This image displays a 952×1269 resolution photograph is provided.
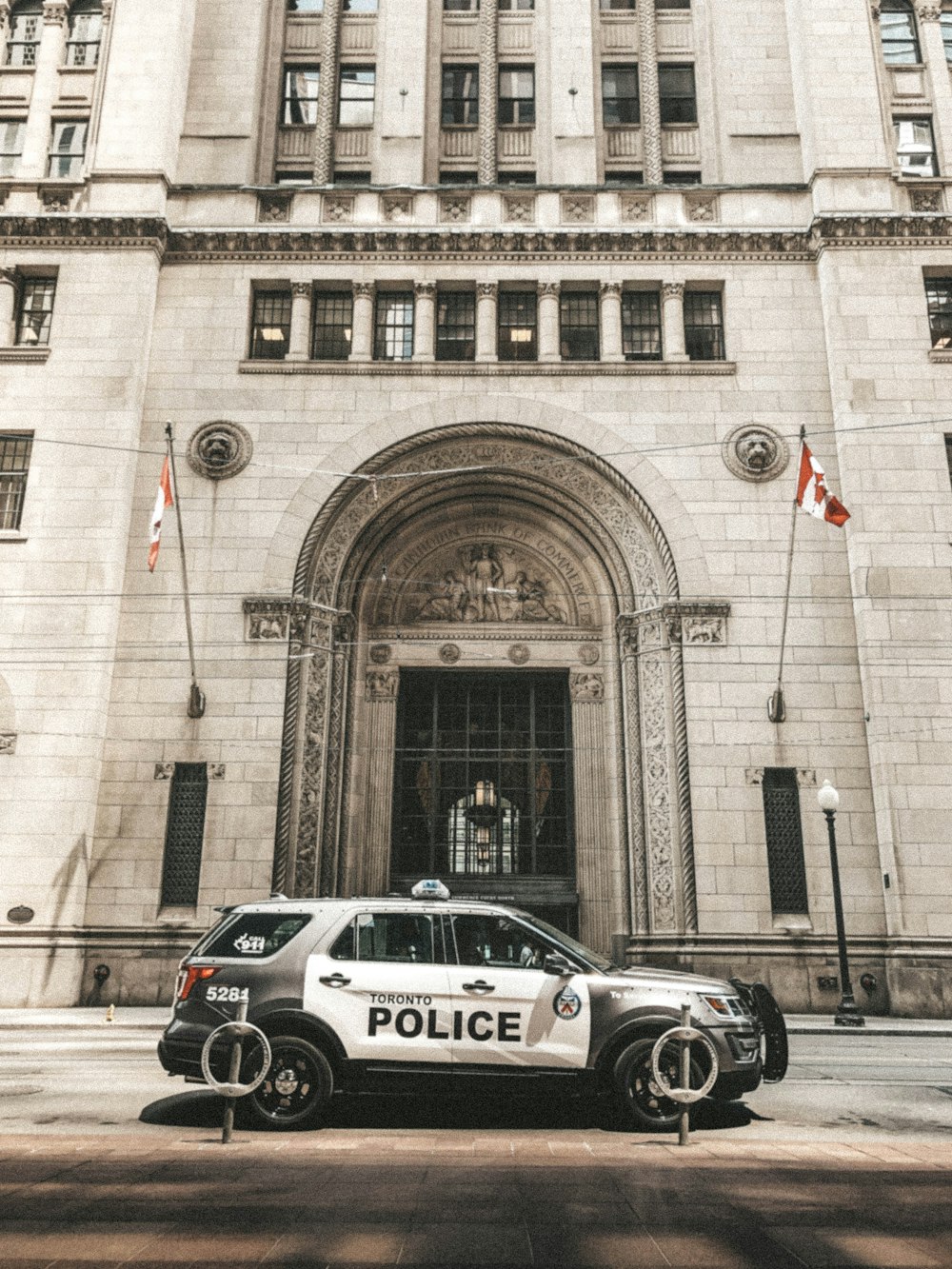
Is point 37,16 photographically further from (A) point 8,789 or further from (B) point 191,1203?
(B) point 191,1203

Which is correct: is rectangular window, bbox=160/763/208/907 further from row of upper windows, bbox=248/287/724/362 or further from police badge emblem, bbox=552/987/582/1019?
police badge emblem, bbox=552/987/582/1019

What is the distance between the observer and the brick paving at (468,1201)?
203 inches

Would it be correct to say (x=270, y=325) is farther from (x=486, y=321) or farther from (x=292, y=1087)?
(x=292, y=1087)

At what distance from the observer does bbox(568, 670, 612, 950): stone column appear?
20.8 metres

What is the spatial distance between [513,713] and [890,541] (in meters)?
9.26

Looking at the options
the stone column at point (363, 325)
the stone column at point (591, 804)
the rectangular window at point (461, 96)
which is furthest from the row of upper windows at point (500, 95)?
the stone column at point (591, 804)

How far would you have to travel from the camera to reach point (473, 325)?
23.6 metres

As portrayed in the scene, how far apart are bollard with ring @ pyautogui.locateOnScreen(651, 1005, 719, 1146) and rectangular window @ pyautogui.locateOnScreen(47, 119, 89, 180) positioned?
2509 cm

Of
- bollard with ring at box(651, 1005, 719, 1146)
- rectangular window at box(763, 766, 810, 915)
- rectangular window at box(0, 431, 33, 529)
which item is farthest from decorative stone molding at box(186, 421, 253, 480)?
bollard with ring at box(651, 1005, 719, 1146)

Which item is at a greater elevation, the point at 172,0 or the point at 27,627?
the point at 172,0

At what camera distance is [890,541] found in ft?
67.4

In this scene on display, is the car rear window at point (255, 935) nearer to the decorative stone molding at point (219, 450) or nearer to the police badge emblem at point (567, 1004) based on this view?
the police badge emblem at point (567, 1004)

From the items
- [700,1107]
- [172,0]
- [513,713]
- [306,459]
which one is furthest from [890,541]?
[172,0]

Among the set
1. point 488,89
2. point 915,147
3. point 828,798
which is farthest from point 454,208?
point 828,798
